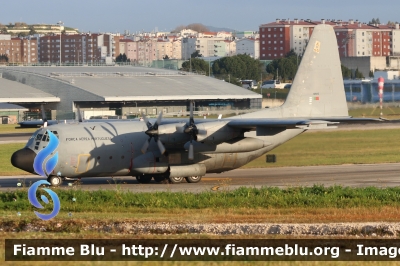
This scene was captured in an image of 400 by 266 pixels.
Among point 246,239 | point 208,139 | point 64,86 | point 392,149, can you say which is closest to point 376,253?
point 246,239

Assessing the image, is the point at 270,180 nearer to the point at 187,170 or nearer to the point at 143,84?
the point at 187,170

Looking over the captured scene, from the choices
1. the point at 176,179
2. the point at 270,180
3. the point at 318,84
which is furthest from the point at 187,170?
the point at 318,84

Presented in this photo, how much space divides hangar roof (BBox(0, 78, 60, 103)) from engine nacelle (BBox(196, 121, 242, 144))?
214 feet

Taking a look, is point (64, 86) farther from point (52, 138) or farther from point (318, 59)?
point (52, 138)

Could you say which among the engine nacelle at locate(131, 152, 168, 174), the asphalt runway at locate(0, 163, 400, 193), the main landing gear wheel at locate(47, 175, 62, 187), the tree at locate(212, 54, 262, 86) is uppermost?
the tree at locate(212, 54, 262, 86)

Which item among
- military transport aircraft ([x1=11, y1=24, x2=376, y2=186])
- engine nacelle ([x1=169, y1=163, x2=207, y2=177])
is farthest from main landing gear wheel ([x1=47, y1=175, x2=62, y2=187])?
engine nacelle ([x1=169, y1=163, x2=207, y2=177])

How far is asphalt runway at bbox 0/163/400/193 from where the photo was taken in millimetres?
32062

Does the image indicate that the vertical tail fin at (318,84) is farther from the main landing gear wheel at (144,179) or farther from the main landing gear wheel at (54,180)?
the main landing gear wheel at (54,180)

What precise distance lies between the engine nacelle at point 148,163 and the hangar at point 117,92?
5111 centimetres

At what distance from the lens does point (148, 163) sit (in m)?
32.9

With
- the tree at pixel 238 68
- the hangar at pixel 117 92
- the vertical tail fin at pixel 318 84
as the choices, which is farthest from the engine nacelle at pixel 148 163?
the tree at pixel 238 68

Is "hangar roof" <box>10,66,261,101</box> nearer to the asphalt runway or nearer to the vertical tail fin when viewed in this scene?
the asphalt runway

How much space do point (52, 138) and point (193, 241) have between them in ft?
17.4

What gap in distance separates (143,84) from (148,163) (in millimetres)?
71545
